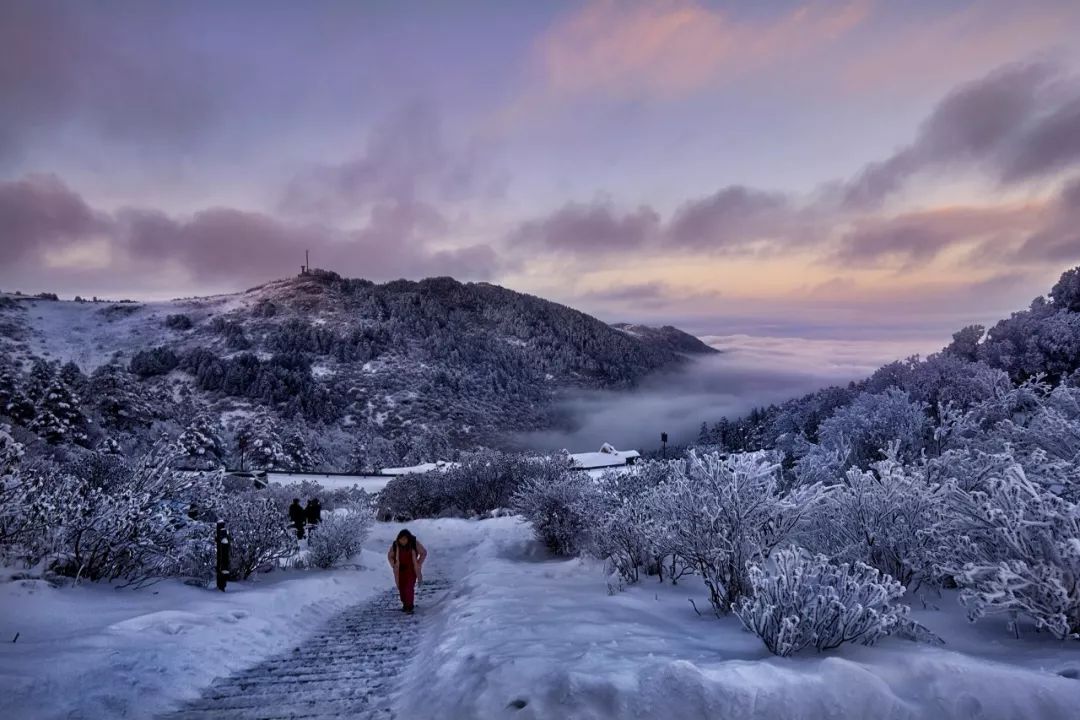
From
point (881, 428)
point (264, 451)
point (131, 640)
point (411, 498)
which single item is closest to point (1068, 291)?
point (881, 428)

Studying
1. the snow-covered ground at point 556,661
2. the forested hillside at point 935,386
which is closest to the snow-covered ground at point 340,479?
the forested hillside at point 935,386

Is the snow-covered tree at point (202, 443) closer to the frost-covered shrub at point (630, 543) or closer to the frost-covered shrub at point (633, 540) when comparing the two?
the frost-covered shrub at point (633, 540)

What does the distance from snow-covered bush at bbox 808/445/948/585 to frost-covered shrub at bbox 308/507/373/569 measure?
33.7 ft

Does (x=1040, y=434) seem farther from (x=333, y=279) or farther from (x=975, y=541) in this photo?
(x=333, y=279)

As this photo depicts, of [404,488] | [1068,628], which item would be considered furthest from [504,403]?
[1068,628]

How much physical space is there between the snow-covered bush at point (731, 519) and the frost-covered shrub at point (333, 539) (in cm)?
881

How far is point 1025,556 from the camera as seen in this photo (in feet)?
15.7

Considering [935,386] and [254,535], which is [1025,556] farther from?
[935,386]

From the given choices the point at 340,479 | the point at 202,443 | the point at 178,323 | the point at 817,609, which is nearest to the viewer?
the point at 817,609

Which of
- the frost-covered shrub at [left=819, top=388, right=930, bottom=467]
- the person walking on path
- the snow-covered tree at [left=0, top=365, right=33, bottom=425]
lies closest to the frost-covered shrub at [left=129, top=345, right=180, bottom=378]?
the snow-covered tree at [left=0, top=365, right=33, bottom=425]

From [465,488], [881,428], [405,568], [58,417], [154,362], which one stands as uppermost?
[154,362]

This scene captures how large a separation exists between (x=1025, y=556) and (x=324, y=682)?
244 inches

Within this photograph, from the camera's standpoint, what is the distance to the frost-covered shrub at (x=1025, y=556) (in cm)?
452

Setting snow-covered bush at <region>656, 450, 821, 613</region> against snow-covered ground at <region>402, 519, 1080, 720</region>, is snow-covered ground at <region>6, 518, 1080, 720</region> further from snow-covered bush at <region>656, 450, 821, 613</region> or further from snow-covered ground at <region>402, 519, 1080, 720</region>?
snow-covered bush at <region>656, 450, 821, 613</region>
